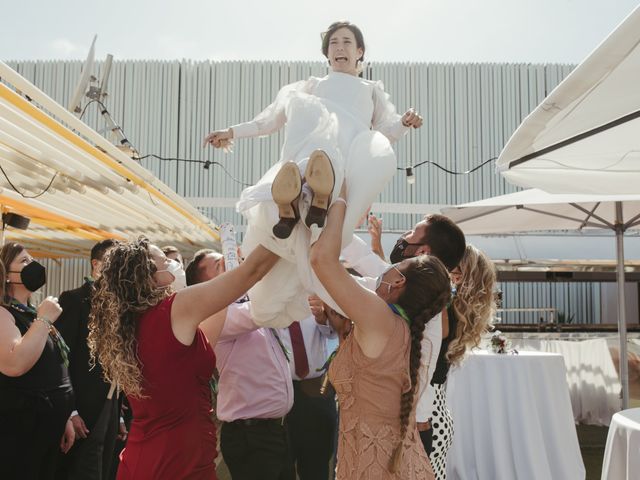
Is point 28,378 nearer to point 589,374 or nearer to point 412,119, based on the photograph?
point 412,119

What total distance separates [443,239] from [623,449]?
1479 millimetres

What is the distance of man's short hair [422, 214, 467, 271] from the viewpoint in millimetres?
2951

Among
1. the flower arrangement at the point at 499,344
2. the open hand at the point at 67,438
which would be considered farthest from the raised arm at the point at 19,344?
the flower arrangement at the point at 499,344

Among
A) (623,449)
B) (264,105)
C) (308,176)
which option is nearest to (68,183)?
(308,176)

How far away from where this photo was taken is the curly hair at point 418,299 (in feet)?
7.52

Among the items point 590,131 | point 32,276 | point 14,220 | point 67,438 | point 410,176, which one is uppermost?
point 410,176

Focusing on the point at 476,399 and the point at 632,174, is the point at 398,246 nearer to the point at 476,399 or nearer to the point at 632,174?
the point at 632,174

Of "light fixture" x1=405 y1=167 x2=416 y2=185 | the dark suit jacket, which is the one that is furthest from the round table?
"light fixture" x1=405 y1=167 x2=416 y2=185

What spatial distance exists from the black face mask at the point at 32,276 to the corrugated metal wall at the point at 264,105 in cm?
1268

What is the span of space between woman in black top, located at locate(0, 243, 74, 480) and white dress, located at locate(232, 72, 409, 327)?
1396 mm

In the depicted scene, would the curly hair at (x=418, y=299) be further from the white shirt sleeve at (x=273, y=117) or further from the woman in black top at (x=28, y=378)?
the woman in black top at (x=28, y=378)

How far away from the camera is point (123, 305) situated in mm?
2525

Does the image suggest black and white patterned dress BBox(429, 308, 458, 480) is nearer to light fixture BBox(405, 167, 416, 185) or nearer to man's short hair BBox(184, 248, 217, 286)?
man's short hair BBox(184, 248, 217, 286)

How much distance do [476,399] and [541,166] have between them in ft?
8.10
